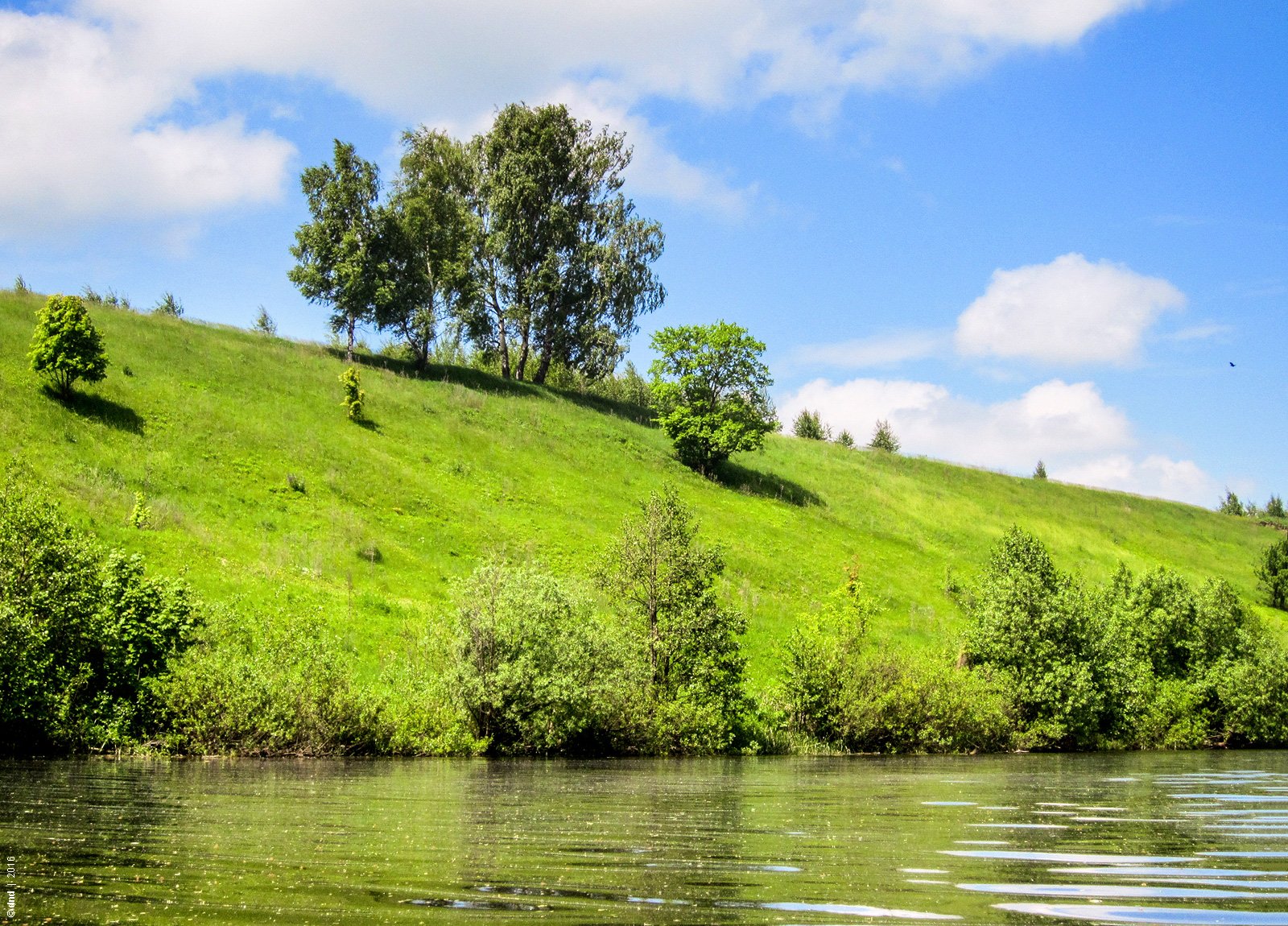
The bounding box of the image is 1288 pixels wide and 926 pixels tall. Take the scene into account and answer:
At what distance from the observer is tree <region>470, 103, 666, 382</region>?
94562mm

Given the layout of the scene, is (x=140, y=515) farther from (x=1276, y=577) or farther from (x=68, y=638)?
(x=1276, y=577)

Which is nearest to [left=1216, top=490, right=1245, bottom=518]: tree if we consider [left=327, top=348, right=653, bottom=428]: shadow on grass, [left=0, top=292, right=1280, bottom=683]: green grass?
[left=0, top=292, right=1280, bottom=683]: green grass

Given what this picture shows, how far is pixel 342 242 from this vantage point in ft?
269

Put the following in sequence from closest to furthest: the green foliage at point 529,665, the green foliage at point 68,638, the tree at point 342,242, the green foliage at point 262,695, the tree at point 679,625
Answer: the green foliage at point 68,638 < the green foliage at point 262,695 < the green foliage at point 529,665 < the tree at point 679,625 < the tree at point 342,242

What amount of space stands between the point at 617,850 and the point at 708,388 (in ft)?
251

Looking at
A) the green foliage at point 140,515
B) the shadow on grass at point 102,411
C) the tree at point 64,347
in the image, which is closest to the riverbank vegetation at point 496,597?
the green foliage at point 140,515

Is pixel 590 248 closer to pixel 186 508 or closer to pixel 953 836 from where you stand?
pixel 186 508

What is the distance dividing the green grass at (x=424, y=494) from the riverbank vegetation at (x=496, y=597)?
33 centimetres

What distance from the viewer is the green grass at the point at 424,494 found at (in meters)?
47.8

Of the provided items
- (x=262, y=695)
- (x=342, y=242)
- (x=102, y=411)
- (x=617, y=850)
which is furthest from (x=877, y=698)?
(x=342, y=242)

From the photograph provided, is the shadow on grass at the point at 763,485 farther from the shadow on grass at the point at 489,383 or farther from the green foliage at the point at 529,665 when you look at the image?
the green foliage at the point at 529,665

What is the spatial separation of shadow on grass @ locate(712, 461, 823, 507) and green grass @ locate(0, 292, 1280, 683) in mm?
351

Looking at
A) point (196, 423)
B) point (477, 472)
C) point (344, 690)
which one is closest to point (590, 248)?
point (477, 472)

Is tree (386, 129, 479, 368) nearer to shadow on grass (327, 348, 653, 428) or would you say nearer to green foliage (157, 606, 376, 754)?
shadow on grass (327, 348, 653, 428)
